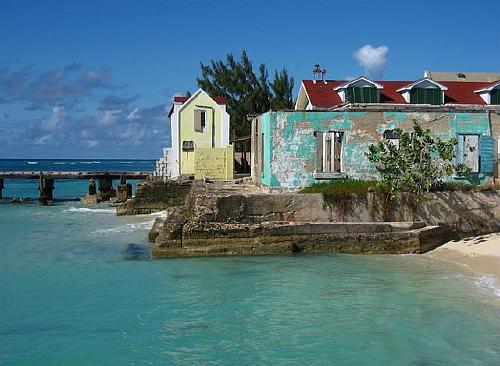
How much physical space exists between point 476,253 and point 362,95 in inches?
628

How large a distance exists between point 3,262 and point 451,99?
22.5m

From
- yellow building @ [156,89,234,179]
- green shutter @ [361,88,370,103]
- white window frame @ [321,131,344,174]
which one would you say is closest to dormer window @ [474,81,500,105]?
green shutter @ [361,88,370,103]

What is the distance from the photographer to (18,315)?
10695 millimetres

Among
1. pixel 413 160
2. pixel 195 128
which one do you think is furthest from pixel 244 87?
pixel 413 160

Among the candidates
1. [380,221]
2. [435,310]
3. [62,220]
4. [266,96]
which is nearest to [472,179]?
[380,221]

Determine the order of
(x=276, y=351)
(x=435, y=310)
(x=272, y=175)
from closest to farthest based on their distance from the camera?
(x=276, y=351), (x=435, y=310), (x=272, y=175)

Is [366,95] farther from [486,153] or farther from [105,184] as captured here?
[105,184]

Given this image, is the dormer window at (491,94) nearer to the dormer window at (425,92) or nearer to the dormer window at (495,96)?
the dormer window at (495,96)

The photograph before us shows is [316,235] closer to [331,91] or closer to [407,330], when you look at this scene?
[407,330]

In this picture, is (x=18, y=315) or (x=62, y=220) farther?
(x=62, y=220)

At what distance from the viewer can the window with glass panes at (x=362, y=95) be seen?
29.7m

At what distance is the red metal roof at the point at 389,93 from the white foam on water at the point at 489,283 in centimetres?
1790

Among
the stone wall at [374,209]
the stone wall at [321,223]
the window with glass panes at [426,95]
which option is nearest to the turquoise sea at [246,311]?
the stone wall at [321,223]

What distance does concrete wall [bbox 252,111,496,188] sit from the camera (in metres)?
17.5
